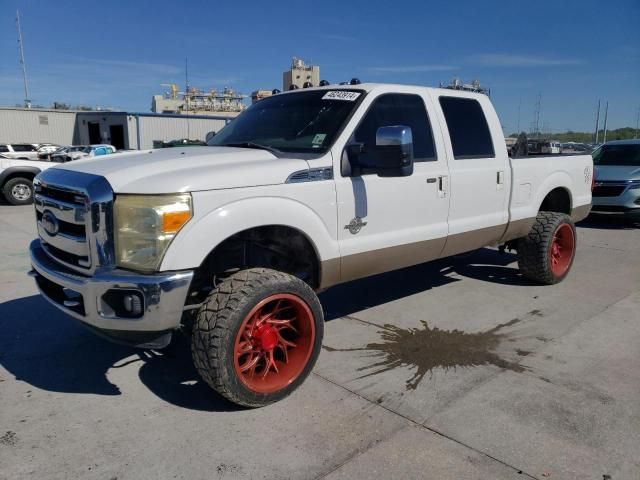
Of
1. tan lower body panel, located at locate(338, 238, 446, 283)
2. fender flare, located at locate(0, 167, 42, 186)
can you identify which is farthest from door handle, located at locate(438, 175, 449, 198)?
fender flare, located at locate(0, 167, 42, 186)

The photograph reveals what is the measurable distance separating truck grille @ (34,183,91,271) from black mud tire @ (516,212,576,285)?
448 centimetres

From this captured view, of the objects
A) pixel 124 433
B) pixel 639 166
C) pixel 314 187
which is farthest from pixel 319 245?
pixel 639 166

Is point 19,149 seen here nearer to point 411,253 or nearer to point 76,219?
point 76,219

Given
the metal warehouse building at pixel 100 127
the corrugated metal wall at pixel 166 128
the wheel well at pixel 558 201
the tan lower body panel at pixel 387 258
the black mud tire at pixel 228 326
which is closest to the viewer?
the black mud tire at pixel 228 326

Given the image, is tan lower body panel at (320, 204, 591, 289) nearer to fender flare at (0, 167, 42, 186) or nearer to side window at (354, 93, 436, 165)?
side window at (354, 93, 436, 165)

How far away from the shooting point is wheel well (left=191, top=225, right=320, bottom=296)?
3.34 metres

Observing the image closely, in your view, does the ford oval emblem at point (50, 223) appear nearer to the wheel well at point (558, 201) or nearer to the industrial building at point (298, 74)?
the industrial building at point (298, 74)

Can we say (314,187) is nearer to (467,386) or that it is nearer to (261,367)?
(261,367)

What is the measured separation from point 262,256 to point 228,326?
92 cm

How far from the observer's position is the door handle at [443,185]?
4.24 meters

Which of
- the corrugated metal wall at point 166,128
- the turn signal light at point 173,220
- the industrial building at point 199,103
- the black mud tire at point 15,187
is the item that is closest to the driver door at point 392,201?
the turn signal light at point 173,220

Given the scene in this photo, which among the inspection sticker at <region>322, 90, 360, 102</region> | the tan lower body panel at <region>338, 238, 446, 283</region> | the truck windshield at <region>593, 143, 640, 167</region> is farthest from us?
the truck windshield at <region>593, 143, 640, 167</region>

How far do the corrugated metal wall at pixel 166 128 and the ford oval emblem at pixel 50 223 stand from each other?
37198 mm

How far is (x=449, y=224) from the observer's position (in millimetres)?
4430
